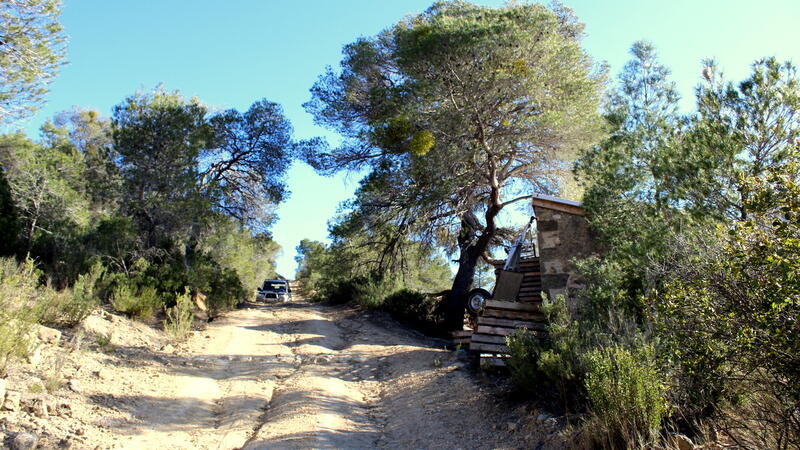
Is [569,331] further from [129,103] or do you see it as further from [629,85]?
[129,103]

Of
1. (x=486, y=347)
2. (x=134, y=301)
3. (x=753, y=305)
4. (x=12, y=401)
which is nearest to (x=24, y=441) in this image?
(x=12, y=401)

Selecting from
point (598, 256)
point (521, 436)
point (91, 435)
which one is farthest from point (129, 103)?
point (521, 436)

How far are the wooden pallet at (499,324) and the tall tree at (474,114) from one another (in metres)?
4.21

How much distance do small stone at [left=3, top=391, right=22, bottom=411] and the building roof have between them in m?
8.26

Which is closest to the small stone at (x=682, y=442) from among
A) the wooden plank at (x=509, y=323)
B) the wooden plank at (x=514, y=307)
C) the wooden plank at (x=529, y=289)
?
the wooden plank at (x=509, y=323)

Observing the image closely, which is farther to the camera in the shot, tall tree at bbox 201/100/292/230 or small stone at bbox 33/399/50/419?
tall tree at bbox 201/100/292/230

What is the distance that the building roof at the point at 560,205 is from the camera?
31.6 ft

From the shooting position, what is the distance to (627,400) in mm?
4539

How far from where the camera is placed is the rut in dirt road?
602 centimetres

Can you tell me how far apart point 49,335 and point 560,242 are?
8.43 m

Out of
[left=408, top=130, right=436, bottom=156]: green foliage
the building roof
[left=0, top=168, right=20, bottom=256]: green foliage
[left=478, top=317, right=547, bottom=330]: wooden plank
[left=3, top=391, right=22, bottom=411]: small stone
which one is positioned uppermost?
[left=408, top=130, right=436, bottom=156]: green foliage

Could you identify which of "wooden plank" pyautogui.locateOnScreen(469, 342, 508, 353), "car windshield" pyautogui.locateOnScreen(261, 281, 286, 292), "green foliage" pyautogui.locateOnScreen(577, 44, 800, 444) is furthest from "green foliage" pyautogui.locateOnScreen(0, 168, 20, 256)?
"car windshield" pyautogui.locateOnScreen(261, 281, 286, 292)

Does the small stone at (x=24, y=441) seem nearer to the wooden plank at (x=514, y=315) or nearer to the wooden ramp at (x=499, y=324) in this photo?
the wooden ramp at (x=499, y=324)

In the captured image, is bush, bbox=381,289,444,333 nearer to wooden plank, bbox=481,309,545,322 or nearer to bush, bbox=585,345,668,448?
wooden plank, bbox=481,309,545,322
